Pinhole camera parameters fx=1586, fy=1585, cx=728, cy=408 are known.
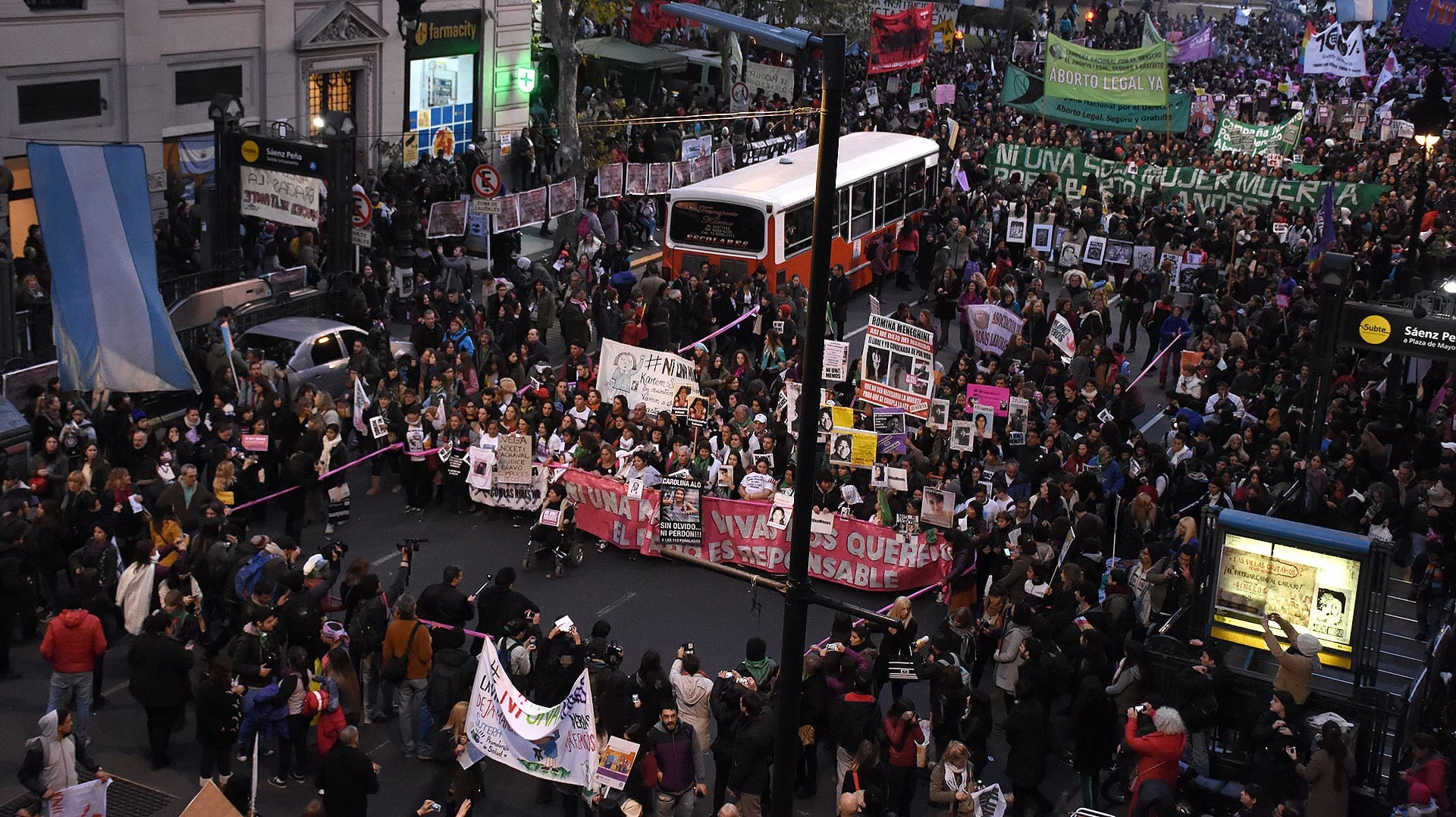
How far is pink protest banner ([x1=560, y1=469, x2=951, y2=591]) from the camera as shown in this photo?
15906 mm

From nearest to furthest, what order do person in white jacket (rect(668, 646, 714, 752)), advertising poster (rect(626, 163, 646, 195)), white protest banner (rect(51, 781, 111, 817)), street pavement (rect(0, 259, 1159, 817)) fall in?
white protest banner (rect(51, 781, 111, 817)) → person in white jacket (rect(668, 646, 714, 752)) → street pavement (rect(0, 259, 1159, 817)) → advertising poster (rect(626, 163, 646, 195))

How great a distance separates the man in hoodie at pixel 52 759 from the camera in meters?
10.9

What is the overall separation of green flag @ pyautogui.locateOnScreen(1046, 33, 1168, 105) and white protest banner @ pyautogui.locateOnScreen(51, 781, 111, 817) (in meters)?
27.8

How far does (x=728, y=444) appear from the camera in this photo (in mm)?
17297

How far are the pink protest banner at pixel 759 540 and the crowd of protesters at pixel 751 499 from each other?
0.80 feet

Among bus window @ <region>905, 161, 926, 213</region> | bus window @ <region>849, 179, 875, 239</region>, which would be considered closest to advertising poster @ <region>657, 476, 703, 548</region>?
bus window @ <region>849, 179, 875, 239</region>

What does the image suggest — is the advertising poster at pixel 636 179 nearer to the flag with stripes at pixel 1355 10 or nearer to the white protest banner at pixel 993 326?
the white protest banner at pixel 993 326

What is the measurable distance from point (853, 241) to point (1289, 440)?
1189 cm

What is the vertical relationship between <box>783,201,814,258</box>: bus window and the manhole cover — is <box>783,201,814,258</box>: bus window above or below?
above

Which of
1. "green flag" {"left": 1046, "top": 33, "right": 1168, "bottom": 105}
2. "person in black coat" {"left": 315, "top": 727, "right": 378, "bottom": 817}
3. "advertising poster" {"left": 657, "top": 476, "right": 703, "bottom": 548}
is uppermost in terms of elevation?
"green flag" {"left": 1046, "top": 33, "right": 1168, "bottom": 105}

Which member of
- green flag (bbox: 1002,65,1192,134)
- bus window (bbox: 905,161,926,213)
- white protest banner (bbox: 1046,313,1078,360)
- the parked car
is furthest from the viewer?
green flag (bbox: 1002,65,1192,134)

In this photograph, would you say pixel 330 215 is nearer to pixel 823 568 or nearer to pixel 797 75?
pixel 823 568

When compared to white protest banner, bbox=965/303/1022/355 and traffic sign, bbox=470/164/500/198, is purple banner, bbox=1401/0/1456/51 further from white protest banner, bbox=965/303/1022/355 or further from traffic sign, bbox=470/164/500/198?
traffic sign, bbox=470/164/500/198

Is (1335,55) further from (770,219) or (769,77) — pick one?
(770,219)
